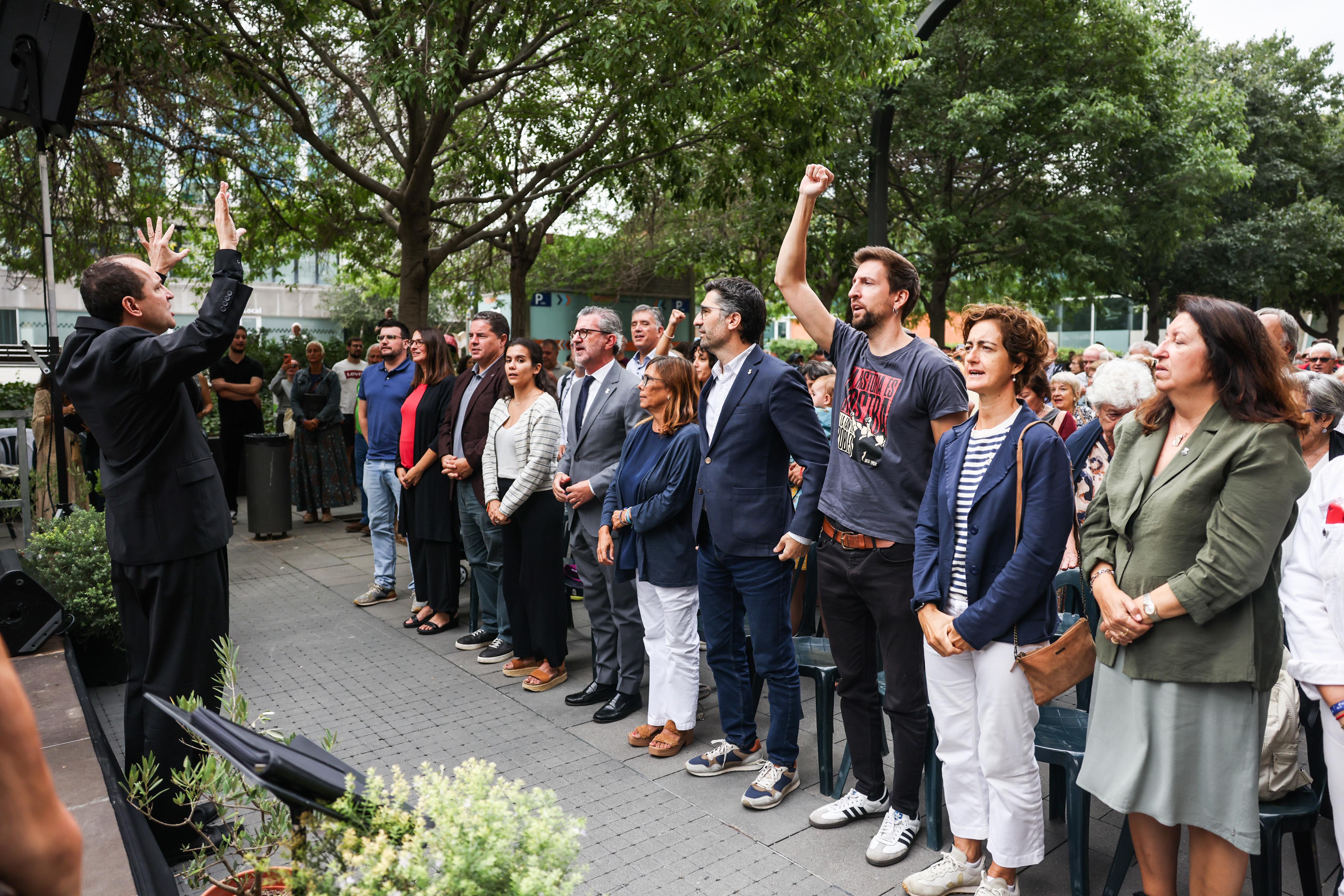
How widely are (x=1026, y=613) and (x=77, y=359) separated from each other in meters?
3.50

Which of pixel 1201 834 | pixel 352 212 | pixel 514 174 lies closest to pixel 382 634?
pixel 1201 834

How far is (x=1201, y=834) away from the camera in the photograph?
110 inches

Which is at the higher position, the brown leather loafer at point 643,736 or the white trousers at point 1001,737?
the white trousers at point 1001,737

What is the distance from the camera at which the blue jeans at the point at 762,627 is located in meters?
4.15

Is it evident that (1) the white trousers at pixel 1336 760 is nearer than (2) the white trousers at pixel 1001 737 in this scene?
Yes

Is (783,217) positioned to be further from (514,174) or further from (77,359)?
(77,359)

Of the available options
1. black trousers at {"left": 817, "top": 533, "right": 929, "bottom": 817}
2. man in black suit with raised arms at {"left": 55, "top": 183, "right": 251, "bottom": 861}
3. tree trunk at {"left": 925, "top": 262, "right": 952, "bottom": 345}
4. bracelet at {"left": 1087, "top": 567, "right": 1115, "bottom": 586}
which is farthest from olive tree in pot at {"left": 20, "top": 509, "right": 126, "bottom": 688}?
tree trunk at {"left": 925, "top": 262, "right": 952, "bottom": 345}

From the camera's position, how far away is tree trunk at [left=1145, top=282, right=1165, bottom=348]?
25.9 metres

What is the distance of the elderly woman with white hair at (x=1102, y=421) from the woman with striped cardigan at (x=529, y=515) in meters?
2.88

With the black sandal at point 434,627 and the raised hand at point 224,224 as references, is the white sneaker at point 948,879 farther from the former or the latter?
the black sandal at point 434,627

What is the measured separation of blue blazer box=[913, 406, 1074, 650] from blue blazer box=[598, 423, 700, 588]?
152 centimetres

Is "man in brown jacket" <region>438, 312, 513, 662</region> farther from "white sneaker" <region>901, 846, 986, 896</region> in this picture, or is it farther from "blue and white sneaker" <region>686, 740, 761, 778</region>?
"white sneaker" <region>901, 846, 986, 896</region>

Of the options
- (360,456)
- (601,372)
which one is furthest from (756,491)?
(360,456)

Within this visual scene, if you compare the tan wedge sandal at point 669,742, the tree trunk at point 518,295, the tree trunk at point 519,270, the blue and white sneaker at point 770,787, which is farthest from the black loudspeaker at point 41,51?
the tree trunk at point 518,295
